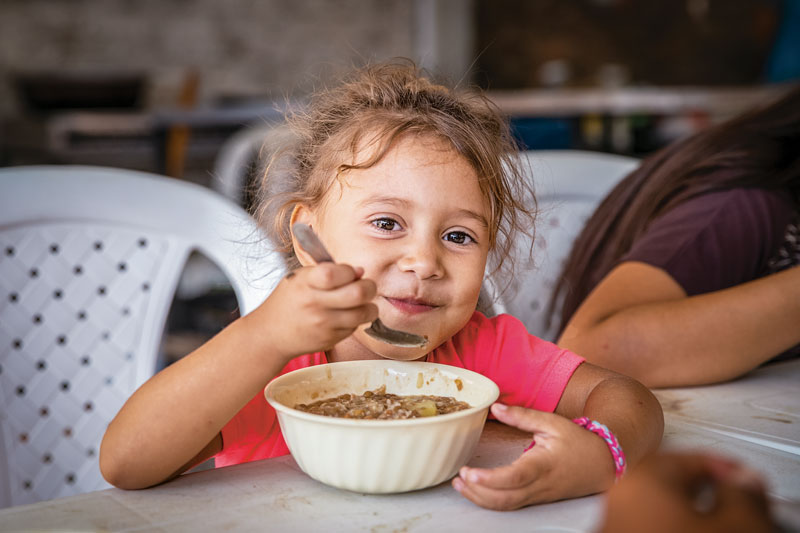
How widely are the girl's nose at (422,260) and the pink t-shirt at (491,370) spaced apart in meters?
0.18

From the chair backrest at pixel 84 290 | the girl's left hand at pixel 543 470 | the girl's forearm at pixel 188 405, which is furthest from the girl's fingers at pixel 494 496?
the chair backrest at pixel 84 290

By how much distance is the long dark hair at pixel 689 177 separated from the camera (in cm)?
130

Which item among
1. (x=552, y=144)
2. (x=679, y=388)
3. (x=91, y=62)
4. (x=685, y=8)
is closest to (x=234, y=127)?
(x=552, y=144)

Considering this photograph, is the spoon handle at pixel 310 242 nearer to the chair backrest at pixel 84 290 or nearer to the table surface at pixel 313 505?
the table surface at pixel 313 505

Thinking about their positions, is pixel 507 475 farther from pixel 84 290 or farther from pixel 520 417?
pixel 84 290

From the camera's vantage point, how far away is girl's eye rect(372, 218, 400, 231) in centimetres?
88

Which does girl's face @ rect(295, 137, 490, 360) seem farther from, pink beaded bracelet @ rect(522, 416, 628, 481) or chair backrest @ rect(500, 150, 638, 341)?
chair backrest @ rect(500, 150, 638, 341)

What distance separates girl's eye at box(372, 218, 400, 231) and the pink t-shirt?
0.21 meters

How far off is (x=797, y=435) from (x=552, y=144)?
9.36ft

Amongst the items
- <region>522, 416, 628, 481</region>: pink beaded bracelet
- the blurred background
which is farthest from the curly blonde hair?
the blurred background

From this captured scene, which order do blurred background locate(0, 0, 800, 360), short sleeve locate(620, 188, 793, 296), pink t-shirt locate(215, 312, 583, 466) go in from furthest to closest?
1. blurred background locate(0, 0, 800, 360)
2. short sleeve locate(620, 188, 793, 296)
3. pink t-shirt locate(215, 312, 583, 466)

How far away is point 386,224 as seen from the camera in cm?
88

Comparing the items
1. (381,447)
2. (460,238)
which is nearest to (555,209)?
(460,238)

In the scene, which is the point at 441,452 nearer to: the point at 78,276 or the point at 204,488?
the point at 204,488
